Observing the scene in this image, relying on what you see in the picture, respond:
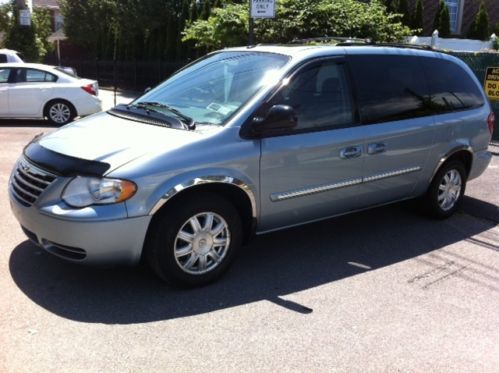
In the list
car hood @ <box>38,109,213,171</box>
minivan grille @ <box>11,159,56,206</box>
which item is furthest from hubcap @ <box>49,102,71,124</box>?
minivan grille @ <box>11,159,56,206</box>

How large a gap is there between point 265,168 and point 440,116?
2.28 metres

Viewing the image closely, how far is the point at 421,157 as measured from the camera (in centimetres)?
548

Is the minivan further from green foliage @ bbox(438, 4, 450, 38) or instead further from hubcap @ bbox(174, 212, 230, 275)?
green foliage @ bbox(438, 4, 450, 38)

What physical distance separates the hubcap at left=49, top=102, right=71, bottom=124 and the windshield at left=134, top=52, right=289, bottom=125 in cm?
815

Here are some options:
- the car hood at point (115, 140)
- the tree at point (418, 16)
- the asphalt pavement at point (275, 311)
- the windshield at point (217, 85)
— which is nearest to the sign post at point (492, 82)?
the asphalt pavement at point (275, 311)

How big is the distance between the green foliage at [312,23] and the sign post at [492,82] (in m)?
2.48

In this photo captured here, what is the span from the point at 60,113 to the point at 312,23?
5.93m

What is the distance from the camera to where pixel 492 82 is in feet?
36.3

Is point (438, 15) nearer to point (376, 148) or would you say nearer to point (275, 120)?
point (376, 148)

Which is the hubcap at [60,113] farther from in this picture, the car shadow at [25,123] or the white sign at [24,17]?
the white sign at [24,17]

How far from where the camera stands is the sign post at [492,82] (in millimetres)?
10977

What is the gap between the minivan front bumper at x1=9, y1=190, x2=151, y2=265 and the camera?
3.67 meters

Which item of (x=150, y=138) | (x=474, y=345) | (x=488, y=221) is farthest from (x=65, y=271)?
(x=488, y=221)

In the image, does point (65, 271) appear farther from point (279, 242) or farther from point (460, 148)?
point (460, 148)
